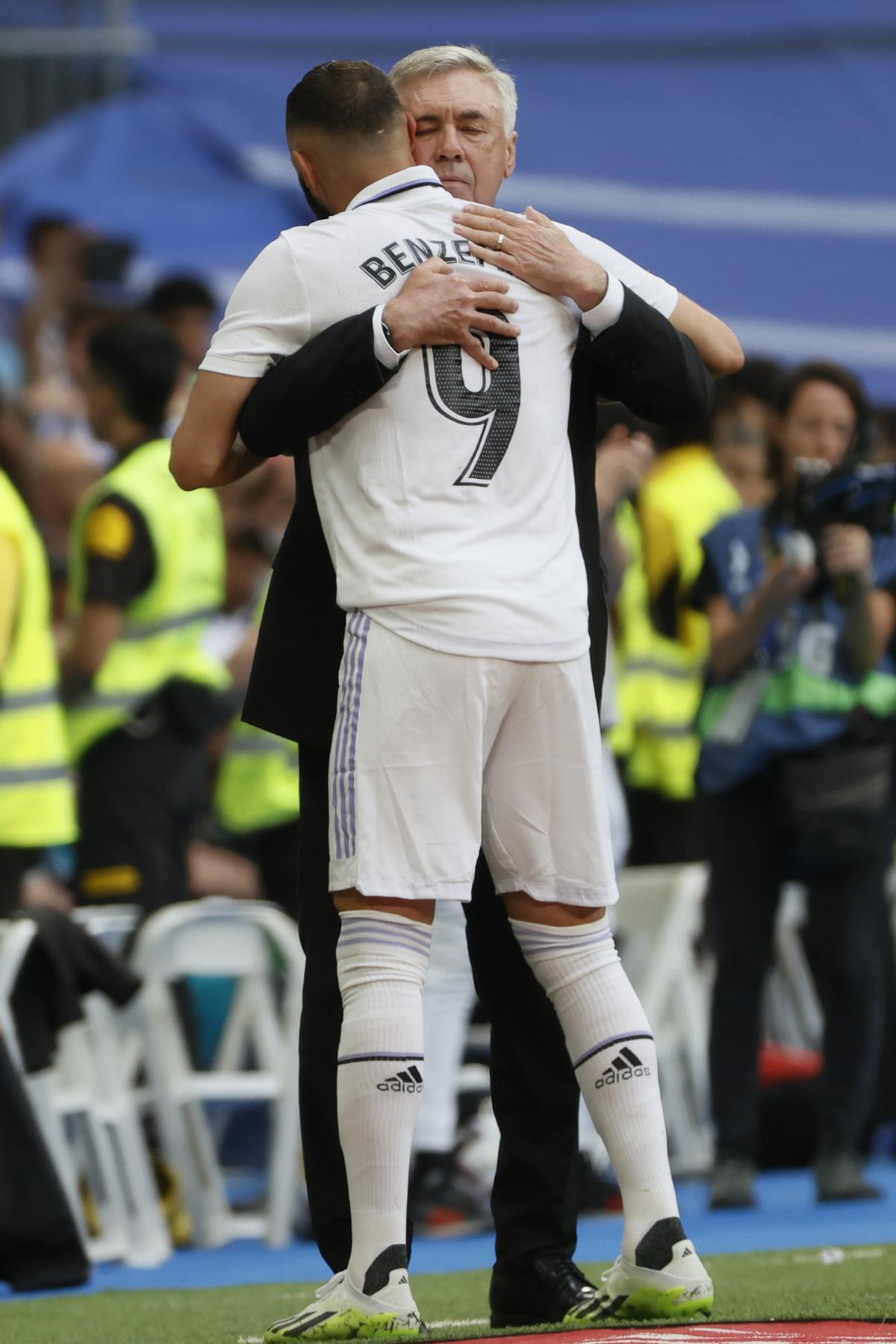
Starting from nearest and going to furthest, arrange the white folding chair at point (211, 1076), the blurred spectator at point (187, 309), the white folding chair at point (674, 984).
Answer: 1. the white folding chair at point (211, 1076)
2. the white folding chair at point (674, 984)
3. the blurred spectator at point (187, 309)

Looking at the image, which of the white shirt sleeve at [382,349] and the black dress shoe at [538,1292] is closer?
the white shirt sleeve at [382,349]

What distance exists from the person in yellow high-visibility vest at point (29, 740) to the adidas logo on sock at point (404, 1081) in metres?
2.56

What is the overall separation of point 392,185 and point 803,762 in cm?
316

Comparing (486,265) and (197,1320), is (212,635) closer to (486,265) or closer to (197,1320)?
(197,1320)

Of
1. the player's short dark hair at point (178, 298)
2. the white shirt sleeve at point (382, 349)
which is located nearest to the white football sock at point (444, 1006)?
the white shirt sleeve at point (382, 349)

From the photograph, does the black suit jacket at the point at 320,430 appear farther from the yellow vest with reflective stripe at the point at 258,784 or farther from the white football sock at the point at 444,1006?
the yellow vest with reflective stripe at the point at 258,784

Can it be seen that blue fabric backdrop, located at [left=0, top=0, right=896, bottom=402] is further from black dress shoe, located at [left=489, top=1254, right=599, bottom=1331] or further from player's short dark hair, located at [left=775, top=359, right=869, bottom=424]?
black dress shoe, located at [left=489, top=1254, right=599, bottom=1331]

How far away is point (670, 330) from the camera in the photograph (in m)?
3.57

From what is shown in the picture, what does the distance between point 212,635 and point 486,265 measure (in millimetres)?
4989

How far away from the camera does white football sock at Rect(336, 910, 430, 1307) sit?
3.32 meters

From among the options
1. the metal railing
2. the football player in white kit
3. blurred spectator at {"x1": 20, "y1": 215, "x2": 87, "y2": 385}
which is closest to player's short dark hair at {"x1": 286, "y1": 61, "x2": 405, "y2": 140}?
the football player in white kit

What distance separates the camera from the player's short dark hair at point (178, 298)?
352 inches

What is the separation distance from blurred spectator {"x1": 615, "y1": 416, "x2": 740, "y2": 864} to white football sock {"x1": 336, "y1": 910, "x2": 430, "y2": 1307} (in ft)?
15.0

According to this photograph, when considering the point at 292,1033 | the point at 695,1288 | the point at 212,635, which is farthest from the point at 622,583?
the point at 695,1288
